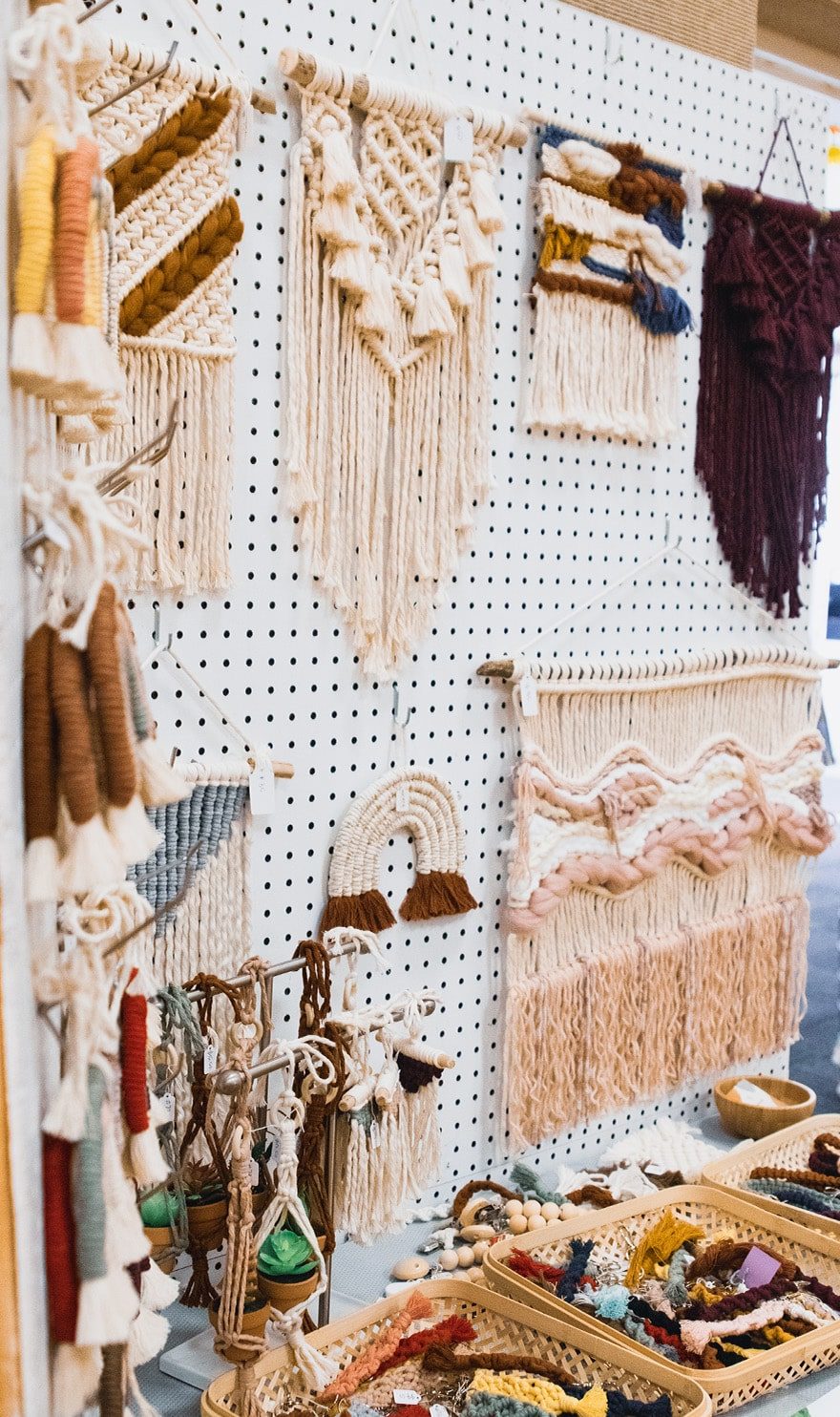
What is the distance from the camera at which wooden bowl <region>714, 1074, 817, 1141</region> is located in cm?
199

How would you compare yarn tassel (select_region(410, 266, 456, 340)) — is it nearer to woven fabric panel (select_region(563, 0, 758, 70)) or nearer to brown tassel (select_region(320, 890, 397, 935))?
woven fabric panel (select_region(563, 0, 758, 70))

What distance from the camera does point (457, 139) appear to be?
1572 millimetres

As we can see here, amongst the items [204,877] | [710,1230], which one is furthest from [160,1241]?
[710,1230]

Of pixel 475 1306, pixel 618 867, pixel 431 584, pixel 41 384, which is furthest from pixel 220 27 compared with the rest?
pixel 475 1306

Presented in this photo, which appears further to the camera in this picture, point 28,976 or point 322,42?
point 322,42

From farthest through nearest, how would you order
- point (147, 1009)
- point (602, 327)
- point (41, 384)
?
point (602, 327) → point (147, 1009) → point (41, 384)

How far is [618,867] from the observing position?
185cm

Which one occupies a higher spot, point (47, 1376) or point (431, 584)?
point (431, 584)

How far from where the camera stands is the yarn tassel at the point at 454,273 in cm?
156

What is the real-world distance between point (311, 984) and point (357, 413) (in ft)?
1.98

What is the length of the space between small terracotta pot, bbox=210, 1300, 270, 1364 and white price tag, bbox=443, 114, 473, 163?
119 cm

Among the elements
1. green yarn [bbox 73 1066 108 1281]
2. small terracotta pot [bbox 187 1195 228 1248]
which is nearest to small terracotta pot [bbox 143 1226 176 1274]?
small terracotta pot [bbox 187 1195 228 1248]

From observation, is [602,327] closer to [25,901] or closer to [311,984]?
[311,984]

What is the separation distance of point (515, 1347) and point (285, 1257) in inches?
12.3
